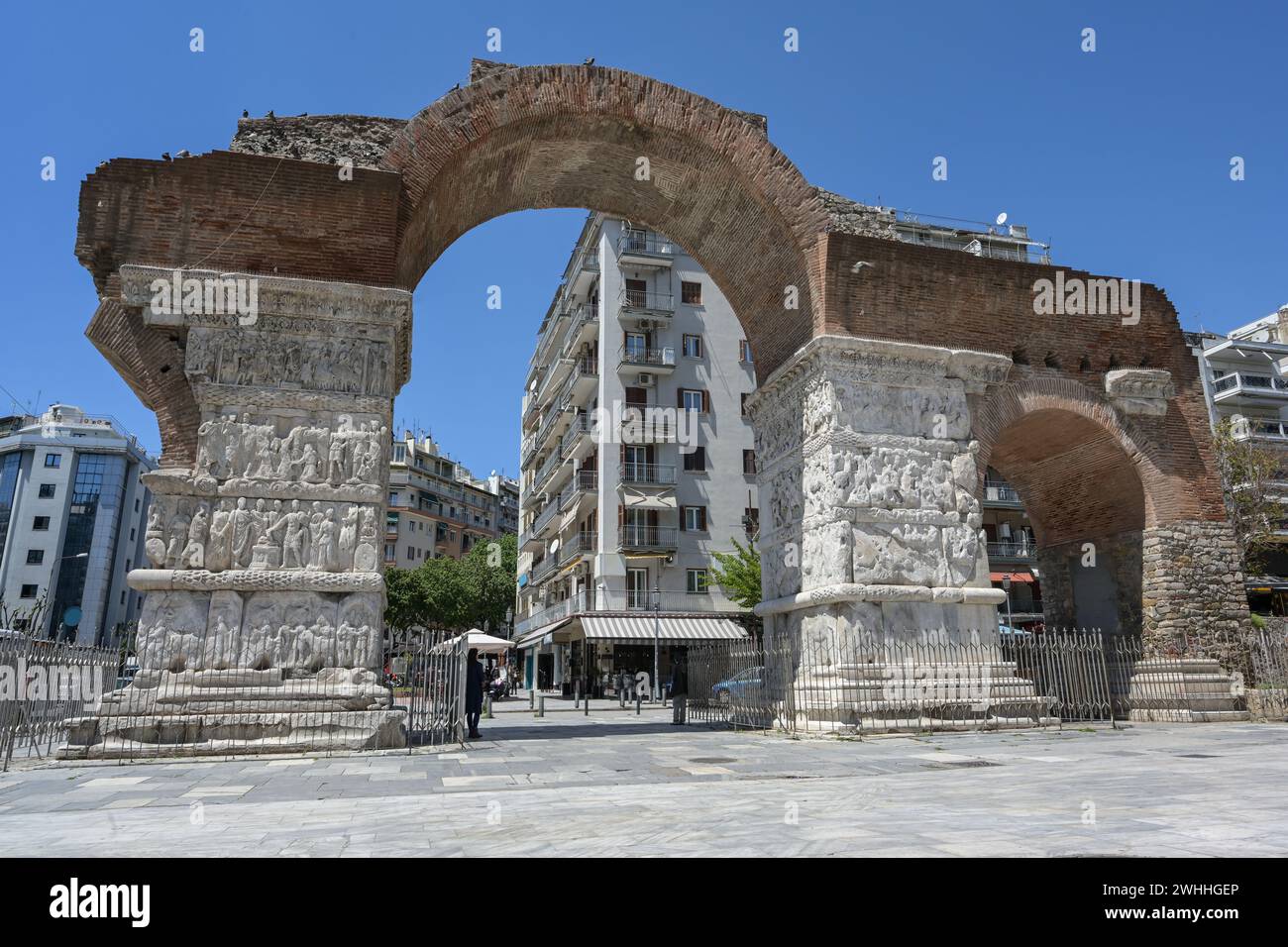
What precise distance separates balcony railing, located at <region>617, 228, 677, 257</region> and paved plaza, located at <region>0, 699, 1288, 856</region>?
27.6 meters

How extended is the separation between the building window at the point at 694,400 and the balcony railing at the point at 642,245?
5799 mm

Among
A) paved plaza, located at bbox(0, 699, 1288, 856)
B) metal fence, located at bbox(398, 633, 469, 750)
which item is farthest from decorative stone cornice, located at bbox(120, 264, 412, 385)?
paved plaza, located at bbox(0, 699, 1288, 856)

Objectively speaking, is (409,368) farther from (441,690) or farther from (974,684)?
(974,684)

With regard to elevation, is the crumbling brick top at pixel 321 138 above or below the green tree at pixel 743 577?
above

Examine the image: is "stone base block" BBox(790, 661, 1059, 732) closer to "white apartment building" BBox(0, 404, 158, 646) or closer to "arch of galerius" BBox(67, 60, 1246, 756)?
"arch of galerius" BBox(67, 60, 1246, 756)

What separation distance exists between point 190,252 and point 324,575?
176 inches

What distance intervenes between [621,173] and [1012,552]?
100ft

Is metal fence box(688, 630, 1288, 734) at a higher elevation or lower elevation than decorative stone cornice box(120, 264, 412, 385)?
lower

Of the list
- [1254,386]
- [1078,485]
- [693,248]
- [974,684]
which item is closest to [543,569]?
[693,248]

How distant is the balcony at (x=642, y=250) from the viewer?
35062 mm

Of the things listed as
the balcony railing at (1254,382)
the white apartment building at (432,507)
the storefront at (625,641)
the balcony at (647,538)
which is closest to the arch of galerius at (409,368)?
the storefront at (625,641)

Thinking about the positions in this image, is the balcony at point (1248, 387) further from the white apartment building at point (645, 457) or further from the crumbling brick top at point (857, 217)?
the crumbling brick top at point (857, 217)

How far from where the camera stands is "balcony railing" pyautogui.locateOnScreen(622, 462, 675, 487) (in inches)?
1309
